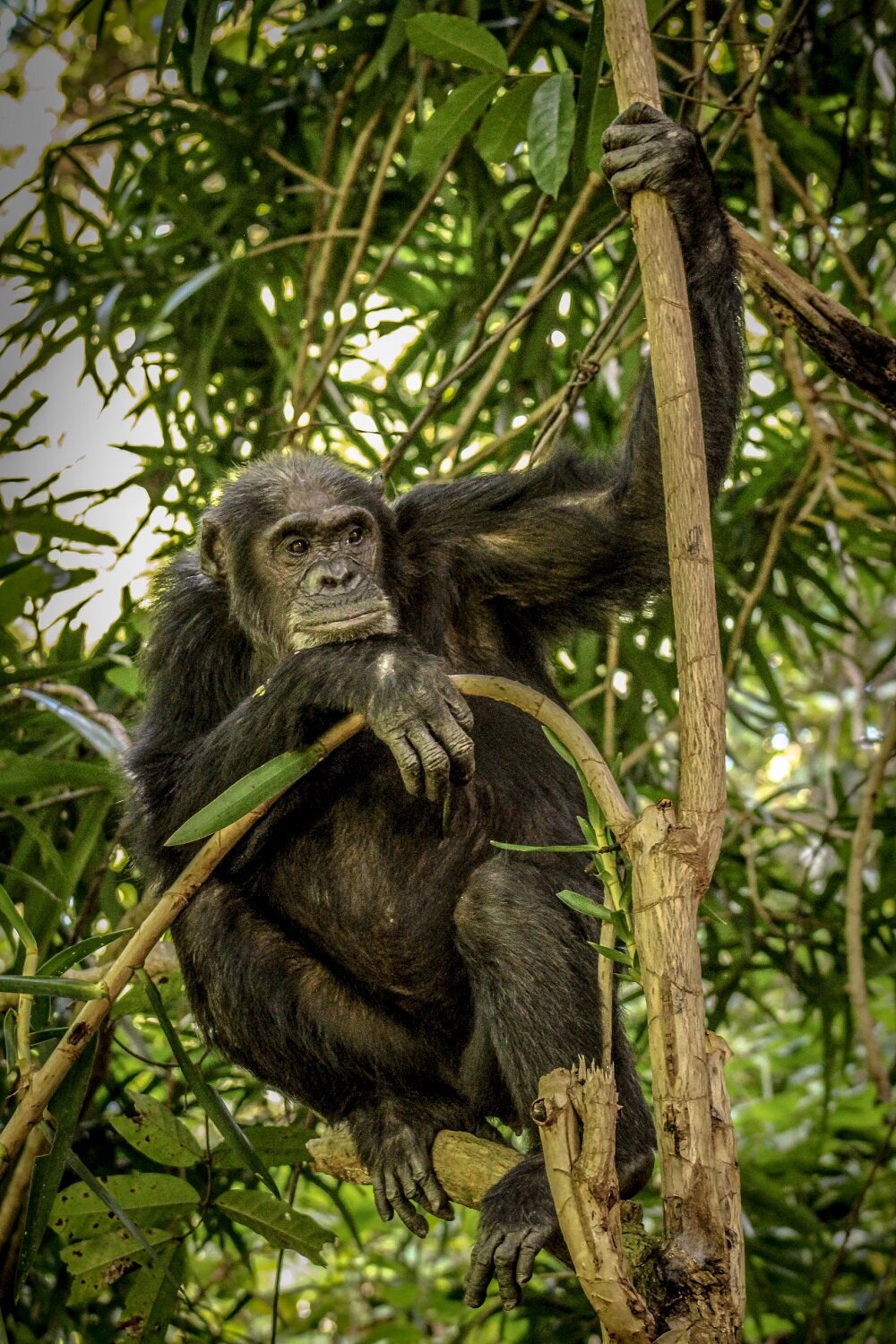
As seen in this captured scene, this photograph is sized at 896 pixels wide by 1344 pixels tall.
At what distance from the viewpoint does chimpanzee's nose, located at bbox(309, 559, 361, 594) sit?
3.10m

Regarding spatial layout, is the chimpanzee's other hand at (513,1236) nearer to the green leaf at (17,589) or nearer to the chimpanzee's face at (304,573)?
the chimpanzee's face at (304,573)

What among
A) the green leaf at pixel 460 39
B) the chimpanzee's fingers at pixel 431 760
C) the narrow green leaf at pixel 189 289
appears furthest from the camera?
the narrow green leaf at pixel 189 289

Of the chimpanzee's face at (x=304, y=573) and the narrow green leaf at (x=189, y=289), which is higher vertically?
the narrow green leaf at (x=189, y=289)

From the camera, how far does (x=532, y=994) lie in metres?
2.71

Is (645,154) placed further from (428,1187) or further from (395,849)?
(428,1187)

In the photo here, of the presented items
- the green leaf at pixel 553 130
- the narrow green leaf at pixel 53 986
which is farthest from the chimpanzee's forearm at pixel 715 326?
the narrow green leaf at pixel 53 986

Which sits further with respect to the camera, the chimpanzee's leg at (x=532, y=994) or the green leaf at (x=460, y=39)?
the green leaf at (x=460, y=39)

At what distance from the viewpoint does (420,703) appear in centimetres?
252

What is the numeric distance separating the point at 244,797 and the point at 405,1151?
1191mm

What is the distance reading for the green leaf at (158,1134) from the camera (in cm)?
302

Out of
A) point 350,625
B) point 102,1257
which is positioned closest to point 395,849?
point 350,625

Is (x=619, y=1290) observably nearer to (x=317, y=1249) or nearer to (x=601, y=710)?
(x=317, y=1249)

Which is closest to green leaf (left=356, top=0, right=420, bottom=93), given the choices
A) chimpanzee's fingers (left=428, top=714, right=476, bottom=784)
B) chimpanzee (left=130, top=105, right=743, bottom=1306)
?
chimpanzee (left=130, top=105, right=743, bottom=1306)

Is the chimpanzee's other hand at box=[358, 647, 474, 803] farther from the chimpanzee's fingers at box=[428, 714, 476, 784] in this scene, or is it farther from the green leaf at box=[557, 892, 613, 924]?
the green leaf at box=[557, 892, 613, 924]
